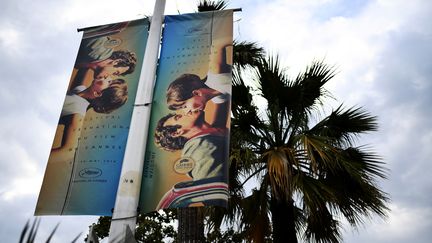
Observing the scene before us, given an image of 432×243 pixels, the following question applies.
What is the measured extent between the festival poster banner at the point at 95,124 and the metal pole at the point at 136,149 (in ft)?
0.41

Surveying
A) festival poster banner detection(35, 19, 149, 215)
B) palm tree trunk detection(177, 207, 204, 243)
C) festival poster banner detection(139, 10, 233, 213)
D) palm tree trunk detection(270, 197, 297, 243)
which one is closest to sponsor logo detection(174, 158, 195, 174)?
festival poster banner detection(139, 10, 233, 213)

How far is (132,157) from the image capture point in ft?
13.7

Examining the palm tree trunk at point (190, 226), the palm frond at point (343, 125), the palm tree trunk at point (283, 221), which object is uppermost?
the palm frond at point (343, 125)

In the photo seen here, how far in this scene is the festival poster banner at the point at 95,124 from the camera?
4.10 metres

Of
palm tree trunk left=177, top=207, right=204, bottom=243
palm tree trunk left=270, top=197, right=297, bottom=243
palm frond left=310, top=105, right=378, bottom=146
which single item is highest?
palm frond left=310, top=105, right=378, bottom=146

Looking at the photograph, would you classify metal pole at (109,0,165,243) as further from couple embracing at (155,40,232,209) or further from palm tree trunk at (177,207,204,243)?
palm tree trunk at (177,207,204,243)

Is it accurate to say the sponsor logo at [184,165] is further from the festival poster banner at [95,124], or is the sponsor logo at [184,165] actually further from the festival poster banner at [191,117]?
the festival poster banner at [95,124]

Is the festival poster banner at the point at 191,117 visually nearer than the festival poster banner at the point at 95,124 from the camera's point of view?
Yes

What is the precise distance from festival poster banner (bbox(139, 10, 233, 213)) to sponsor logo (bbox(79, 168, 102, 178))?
1.60 ft

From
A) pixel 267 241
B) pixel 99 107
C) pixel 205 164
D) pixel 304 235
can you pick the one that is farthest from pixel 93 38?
pixel 304 235

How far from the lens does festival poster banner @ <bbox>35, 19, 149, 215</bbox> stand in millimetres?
4098

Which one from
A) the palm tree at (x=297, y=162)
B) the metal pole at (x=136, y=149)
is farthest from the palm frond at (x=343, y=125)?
the metal pole at (x=136, y=149)

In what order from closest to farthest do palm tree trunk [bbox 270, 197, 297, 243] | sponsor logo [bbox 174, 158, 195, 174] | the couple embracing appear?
the couple embracing → sponsor logo [bbox 174, 158, 195, 174] → palm tree trunk [bbox 270, 197, 297, 243]

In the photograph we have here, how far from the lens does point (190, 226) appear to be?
4973 mm
